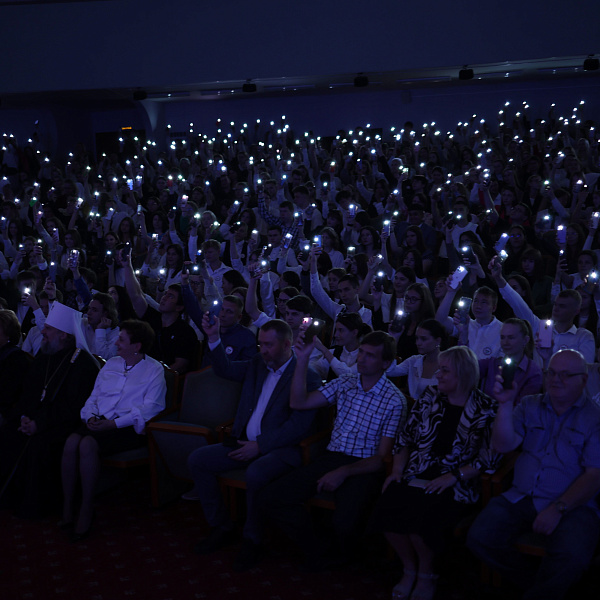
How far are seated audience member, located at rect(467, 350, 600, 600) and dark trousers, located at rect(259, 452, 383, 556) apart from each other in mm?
548

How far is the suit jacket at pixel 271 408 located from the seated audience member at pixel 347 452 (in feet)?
0.28

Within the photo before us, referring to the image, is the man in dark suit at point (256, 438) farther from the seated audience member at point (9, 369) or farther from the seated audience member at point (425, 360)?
the seated audience member at point (9, 369)

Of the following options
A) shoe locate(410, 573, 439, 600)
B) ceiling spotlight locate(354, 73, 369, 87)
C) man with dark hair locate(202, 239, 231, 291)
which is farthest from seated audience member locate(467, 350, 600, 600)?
ceiling spotlight locate(354, 73, 369, 87)

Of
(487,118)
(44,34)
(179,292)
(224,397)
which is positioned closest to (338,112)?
(487,118)

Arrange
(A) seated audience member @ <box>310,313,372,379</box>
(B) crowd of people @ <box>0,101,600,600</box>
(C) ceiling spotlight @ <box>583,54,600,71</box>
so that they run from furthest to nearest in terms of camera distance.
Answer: (C) ceiling spotlight @ <box>583,54,600,71</box>
(A) seated audience member @ <box>310,313,372,379</box>
(B) crowd of people @ <box>0,101,600,600</box>

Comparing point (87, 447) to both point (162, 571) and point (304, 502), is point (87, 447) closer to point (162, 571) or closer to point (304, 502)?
point (162, 571)

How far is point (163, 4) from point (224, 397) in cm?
852

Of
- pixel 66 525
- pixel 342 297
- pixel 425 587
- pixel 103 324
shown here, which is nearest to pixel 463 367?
pixel 425 587

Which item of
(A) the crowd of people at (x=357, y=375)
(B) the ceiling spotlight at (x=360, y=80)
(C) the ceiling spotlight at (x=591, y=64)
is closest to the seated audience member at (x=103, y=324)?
(A) the crowd of people at (x=357, y=375)

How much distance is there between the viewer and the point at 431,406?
10.0 ft

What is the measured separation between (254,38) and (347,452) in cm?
860

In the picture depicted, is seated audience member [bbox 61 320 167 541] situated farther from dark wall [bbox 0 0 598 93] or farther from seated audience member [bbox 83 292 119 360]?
dark wall [bbox 0 0 598 93]

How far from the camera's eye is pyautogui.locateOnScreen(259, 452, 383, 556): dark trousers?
303 centimetres

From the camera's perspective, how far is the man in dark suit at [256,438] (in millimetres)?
3258
